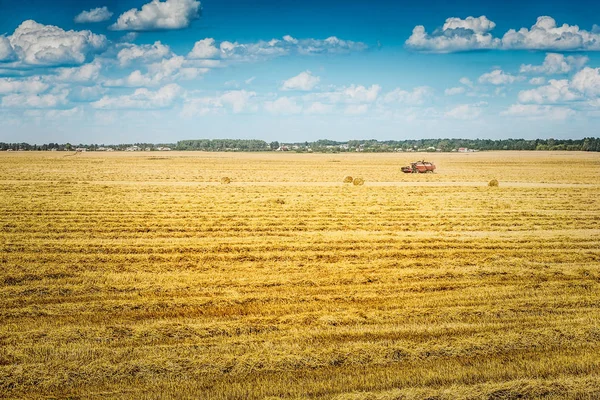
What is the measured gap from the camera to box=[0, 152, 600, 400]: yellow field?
23.8 ft

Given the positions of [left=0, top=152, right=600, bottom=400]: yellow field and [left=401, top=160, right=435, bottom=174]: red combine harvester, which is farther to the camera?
[left=401, top=160, right=435, bottom=174]: red combine harvester

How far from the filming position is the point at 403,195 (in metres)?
31.4

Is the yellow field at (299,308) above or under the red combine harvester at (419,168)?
under

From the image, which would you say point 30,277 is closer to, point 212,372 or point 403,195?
point 212,372

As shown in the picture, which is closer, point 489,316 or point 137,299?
point 489,316

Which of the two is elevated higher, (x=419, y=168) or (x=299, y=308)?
(x=419, y=168)

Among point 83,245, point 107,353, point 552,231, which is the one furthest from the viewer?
point 552,231

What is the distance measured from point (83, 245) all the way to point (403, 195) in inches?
774

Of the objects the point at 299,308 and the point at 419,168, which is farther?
the point at 419,168

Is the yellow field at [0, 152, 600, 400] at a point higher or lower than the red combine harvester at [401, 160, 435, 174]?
lower

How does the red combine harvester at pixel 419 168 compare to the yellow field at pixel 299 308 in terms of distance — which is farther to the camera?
the red combine harvester at pixel 419 168

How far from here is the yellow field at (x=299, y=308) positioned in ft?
23.8

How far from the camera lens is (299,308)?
33.4ft

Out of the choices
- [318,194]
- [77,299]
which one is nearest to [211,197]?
[318,194]
